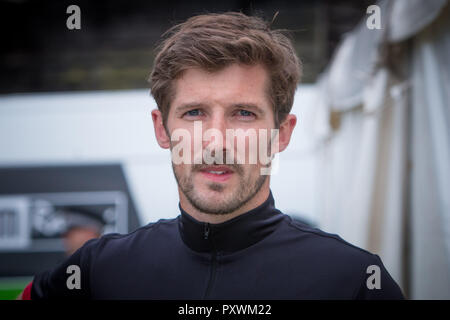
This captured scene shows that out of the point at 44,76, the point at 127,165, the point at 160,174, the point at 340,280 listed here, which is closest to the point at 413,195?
the point at 340,280

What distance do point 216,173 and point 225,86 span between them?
0.17 metres

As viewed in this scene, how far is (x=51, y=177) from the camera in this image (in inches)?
113

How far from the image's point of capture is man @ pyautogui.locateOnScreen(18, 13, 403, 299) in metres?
0.72

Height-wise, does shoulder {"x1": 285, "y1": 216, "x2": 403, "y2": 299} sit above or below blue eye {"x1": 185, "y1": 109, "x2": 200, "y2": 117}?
below

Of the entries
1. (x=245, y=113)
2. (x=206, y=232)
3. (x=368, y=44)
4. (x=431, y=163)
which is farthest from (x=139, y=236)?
(x=368, y=44)

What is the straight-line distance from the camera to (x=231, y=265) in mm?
797

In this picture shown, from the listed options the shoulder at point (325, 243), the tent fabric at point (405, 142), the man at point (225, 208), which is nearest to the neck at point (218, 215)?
the man at point (225, 208)

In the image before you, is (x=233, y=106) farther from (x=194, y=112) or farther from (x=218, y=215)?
(x=218, y=215)

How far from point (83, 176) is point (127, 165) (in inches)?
23.6

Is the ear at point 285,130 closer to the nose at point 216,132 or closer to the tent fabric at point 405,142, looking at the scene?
the nose at point 216,132

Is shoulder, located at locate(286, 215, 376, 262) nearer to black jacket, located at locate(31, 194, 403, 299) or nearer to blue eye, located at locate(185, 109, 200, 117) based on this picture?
black jacket, located at locate(31, 194, 403, 299)

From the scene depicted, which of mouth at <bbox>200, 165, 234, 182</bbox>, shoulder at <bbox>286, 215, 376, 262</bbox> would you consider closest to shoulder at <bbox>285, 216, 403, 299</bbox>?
shoulder at <bbox>286, 215, 376, 262</bbox>

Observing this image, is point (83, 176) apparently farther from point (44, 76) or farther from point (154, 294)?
point (154, 294)

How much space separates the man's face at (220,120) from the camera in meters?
0.72
